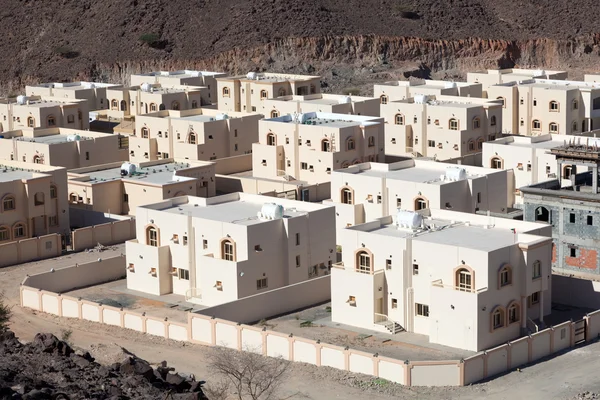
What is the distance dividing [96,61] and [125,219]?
62.3 meters

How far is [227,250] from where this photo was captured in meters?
58.3

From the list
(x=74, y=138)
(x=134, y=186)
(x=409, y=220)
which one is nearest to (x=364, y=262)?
(x=409, y=220)

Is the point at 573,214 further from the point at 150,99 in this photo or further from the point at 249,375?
the point at 150,99

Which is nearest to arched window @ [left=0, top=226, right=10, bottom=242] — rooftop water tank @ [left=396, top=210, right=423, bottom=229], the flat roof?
the flat roof

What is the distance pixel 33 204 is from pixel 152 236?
38.0ft

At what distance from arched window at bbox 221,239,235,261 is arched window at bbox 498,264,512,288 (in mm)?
12245

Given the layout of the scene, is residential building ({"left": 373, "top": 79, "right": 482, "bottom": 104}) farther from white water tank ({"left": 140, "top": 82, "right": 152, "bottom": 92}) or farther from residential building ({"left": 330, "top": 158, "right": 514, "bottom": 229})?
residential building ({"left": 330, "top": 158, "right": 514, "bottom": 229})

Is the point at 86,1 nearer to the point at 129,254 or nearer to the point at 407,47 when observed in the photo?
the point at 407,47

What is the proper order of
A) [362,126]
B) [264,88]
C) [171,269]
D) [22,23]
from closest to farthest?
[171,269] → [362,126] → [264,88] → [22,23]

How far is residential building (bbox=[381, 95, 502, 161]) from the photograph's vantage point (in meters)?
88.8

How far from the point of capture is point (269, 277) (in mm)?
58875

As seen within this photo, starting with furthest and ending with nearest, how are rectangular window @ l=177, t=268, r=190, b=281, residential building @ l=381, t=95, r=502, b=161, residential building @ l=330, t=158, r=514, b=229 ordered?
residential building @ l=381, t=95, r=502, b=161
residential building @ l=330, t=158, r=514, b=229
rectangular window @ l=177, t=268, r=190, b=281

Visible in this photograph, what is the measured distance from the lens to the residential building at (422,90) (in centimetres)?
9888

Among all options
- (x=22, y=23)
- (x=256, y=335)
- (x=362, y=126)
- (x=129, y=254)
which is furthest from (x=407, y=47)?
(x=256, y=335)
